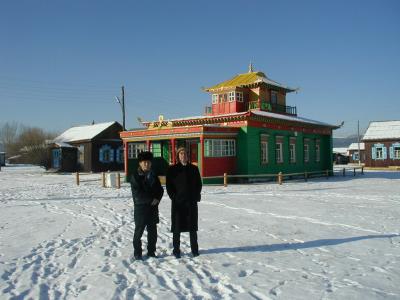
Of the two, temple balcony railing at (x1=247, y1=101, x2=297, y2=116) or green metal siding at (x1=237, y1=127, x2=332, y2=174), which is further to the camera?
temple balcony railing at (x1=247, y1=101, x2=297, y2=116)

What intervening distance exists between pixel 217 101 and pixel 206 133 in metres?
6.20

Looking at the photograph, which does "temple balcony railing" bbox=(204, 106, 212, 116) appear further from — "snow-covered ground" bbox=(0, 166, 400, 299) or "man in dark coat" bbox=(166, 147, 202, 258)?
"man in dark coat" bbox=(166, 147, 202, 258)

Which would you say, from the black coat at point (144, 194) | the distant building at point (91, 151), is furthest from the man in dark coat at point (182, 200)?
the distant building at point (91, 151)

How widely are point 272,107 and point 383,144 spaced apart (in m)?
18.6

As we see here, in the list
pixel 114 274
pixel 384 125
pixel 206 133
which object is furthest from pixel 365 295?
pixel 384 125

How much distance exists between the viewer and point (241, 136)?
21812mm

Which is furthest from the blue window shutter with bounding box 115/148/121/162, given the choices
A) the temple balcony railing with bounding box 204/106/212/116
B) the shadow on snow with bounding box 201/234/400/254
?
the shadow on snow with bounding box 201/234/400/254

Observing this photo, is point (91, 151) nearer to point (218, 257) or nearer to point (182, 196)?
point (182, 196)

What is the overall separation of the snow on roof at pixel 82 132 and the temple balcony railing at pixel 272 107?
1841cm

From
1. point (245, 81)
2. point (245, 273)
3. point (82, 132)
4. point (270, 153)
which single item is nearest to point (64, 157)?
point (82, 132)

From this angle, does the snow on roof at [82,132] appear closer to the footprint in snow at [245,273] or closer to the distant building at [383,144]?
the distant building at [383,144]

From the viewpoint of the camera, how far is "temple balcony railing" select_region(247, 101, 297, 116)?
992 inches

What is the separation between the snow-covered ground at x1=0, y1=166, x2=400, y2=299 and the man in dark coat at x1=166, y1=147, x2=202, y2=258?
343 millimetres

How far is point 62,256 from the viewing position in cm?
629
